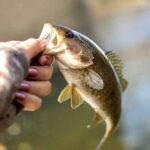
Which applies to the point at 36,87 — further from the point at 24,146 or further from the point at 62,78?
the point at 62,78

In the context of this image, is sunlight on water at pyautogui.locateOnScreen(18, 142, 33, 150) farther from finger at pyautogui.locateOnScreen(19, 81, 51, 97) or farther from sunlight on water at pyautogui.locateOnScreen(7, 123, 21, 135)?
finger at pyautogui.locateOnScreen(19, 81, 51, 97)

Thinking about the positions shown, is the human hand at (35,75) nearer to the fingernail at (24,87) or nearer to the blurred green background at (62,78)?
the fingernail at (24,87)

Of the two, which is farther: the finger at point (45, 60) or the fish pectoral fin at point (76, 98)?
the fish pectoral fin at point (76, 98)

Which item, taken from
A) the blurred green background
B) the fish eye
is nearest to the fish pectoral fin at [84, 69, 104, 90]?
the fish eye

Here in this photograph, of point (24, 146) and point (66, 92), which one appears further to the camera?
point (24, 146)

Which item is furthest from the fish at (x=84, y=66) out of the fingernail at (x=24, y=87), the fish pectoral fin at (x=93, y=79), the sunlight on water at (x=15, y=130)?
the sunlight on water at (x=15, y=130)

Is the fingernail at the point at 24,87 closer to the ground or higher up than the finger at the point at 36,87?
higher up

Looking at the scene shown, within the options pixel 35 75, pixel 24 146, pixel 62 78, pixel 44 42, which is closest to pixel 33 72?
pixel 35 75
